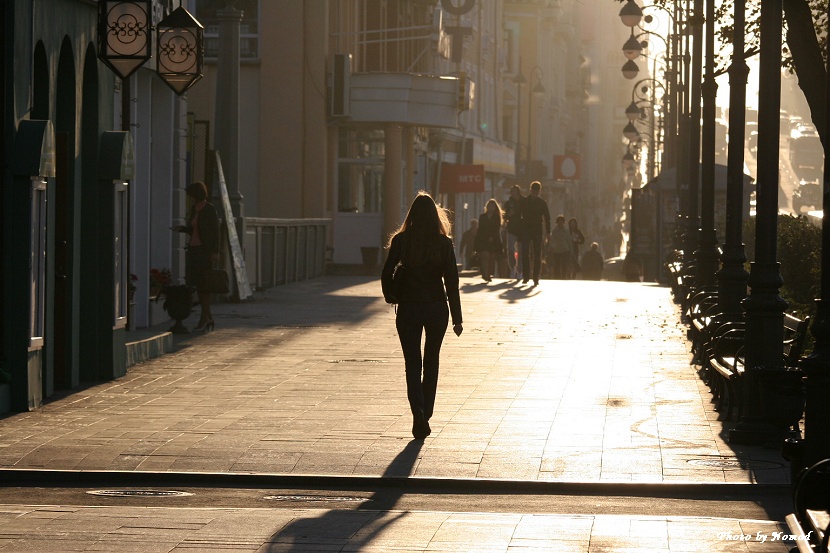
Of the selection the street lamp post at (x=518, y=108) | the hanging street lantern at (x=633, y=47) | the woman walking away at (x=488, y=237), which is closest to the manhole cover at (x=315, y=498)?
the woman walking away at (x=488, y=237)

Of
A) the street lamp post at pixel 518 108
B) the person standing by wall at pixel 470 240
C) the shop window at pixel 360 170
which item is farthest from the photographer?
the street lamp post at pixel 518 108

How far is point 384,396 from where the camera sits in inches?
559

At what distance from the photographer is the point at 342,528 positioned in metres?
8.58

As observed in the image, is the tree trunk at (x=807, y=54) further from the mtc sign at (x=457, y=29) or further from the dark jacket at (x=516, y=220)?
the mtc sign at (x=457, y=29)

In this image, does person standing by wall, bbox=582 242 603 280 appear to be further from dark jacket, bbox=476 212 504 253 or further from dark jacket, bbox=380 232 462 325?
dark jacket, bbox=380 232 462 325

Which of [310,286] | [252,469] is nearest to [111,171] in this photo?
[252,469]

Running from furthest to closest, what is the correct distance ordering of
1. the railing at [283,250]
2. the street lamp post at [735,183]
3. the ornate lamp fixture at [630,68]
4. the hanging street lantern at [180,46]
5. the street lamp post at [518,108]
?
the street lamp post at [518,108], the ornate lamp fixture at [630,68], the railing at [283,250], the hanging street lantern at [180,46], the street lamp post at [735,183]

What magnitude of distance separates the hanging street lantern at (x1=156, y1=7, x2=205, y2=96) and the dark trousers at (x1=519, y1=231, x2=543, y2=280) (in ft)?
42.7

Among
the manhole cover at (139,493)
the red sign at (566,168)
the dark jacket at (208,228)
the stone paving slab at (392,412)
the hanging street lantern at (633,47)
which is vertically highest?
the hanging street lantern at (633,47)

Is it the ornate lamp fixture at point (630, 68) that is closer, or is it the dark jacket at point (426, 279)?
the dark jacket at point (426, 279)

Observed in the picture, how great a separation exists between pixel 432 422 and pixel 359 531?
13.6 ft

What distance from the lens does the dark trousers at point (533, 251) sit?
30.6 meters

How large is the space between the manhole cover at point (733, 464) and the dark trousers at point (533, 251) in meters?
19.3

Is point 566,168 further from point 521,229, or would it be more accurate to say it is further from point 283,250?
point 283,250
